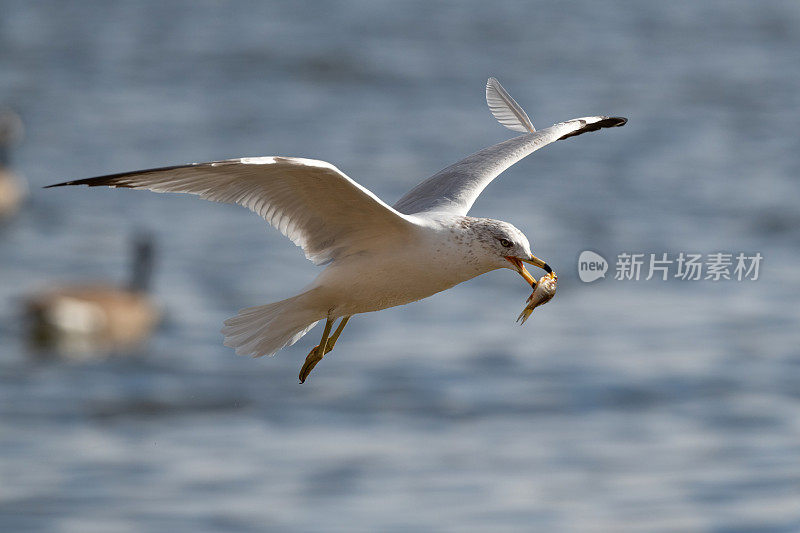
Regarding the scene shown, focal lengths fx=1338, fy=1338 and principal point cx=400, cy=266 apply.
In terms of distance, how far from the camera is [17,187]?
103 ft

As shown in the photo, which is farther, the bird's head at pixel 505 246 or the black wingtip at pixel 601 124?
the black wingtip at pixel 601 124

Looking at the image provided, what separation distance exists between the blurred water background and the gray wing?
553 inches

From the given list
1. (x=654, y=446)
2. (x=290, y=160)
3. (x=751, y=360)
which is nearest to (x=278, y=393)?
(x=654, y=446)

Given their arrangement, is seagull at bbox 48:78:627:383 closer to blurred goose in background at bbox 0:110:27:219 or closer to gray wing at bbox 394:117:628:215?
gray wing at bbox 394:117:628:215

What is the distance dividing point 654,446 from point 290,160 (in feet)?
64.1

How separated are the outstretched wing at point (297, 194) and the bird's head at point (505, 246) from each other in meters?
0.33

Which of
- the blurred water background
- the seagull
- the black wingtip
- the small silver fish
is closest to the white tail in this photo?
the seagull

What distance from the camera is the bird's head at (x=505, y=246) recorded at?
5441 mm

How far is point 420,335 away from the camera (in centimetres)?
2580

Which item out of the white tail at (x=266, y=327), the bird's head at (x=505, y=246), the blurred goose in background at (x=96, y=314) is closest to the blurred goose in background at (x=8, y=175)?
the blurred goose in background at (x=96, y=314)

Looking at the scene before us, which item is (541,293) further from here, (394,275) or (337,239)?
(337,239)

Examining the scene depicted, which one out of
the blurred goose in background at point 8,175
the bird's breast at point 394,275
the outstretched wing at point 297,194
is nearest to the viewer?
the outstretched wing at point 297,194

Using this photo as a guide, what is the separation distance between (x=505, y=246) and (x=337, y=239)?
817mm

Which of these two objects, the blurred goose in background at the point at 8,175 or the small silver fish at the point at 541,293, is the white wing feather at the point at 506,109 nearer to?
the small silver fish at the point at 541,293
